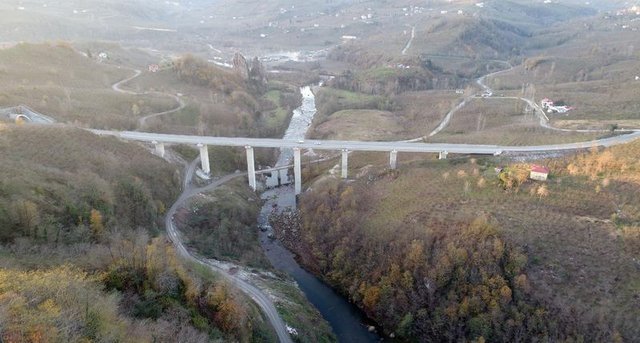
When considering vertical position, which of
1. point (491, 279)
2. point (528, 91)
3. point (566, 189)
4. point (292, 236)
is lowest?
point (292, 236)

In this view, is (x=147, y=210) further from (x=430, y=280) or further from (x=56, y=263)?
(x=430, y=280)

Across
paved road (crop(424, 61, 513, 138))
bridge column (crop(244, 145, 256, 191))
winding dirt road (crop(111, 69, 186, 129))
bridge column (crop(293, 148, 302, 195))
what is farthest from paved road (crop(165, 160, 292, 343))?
paved road (crop(424, 61, 513, 138))

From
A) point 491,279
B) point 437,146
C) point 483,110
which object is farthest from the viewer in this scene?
point 483,110

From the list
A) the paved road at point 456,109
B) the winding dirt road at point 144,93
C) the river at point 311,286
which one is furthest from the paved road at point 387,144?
the paved road at point 456,109

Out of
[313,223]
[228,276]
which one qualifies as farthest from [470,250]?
[228,276]

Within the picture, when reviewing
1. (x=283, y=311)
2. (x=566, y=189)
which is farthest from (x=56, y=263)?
(x=566, y=189)

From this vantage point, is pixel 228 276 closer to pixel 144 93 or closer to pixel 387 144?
pixel 387 144

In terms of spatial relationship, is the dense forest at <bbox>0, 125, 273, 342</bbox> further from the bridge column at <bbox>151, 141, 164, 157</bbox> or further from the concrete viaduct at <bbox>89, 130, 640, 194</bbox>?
the concrete viaduct at <bbox>89, 130, 640, 194</bbox>

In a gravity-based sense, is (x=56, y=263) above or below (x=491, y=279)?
above
